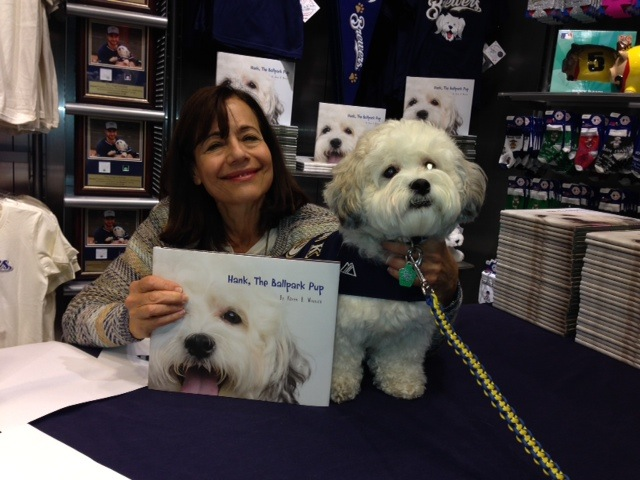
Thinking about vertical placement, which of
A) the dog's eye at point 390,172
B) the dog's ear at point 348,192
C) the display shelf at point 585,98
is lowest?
the dog's ear at point 348,192

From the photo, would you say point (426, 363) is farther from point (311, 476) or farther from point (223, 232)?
point (223, 232)

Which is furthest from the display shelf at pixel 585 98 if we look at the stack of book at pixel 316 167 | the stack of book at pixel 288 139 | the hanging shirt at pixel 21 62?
the hanging shirt at pixel 21 62

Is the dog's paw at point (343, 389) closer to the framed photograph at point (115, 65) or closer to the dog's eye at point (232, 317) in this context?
the dog's eye at point (232, 317)

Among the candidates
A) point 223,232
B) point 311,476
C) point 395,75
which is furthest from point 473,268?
point 311,476

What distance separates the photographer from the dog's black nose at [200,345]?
3.22 feet

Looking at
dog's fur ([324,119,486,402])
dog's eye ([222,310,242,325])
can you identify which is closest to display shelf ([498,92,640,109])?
dog's fur ([324,119,486,402])

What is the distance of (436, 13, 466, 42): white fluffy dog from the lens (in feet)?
11.0

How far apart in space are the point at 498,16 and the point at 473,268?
1.67 m

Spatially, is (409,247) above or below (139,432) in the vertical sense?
above

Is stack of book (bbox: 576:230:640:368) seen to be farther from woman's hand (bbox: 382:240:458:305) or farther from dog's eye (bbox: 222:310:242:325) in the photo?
dog's eye (bbox: 222:310:242:325)

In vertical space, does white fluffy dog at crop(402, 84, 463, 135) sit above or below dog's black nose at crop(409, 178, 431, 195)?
above

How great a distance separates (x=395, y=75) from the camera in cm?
340

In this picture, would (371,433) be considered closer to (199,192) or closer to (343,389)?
(343,389)

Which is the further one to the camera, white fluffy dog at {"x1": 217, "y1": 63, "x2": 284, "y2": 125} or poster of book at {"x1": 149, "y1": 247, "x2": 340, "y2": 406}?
white fluffy dog at {"x1": 217, "y1": 63, "x2": 284, "y2": 125}
